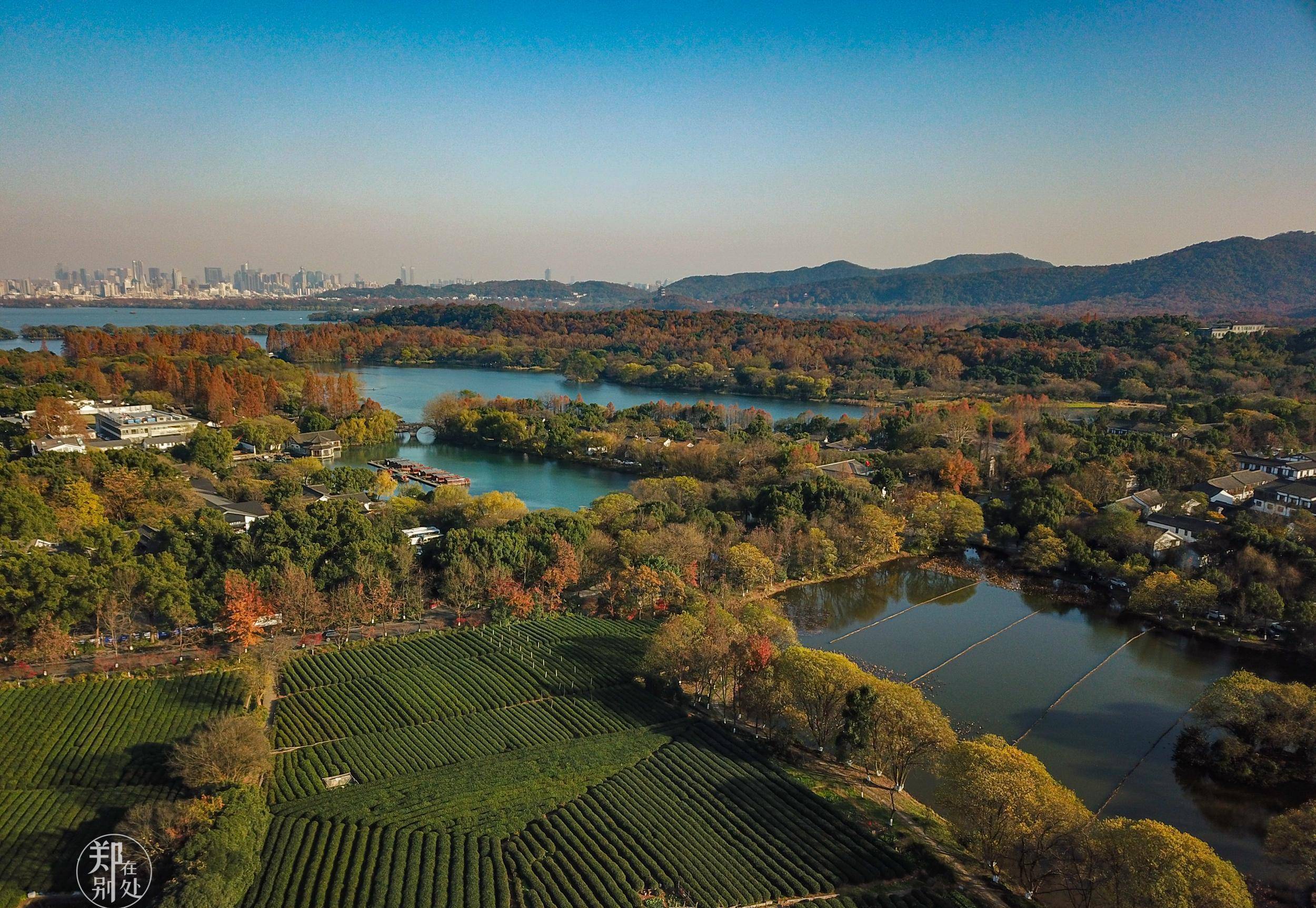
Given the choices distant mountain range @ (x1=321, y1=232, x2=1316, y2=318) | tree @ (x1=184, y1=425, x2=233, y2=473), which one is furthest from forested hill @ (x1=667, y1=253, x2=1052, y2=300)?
tree @ (x1=184, y1=425, x2=233, y2=473)

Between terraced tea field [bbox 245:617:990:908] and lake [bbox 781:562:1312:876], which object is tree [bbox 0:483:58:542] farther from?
lake [bbox 781:562:1312:876]

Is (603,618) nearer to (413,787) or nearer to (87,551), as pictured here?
(413,787)

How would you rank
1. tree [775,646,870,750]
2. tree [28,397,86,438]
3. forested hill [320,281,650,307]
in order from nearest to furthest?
tree [775,646,870,750], tree [28,397,86,438], forested hill [320,281,650,307]

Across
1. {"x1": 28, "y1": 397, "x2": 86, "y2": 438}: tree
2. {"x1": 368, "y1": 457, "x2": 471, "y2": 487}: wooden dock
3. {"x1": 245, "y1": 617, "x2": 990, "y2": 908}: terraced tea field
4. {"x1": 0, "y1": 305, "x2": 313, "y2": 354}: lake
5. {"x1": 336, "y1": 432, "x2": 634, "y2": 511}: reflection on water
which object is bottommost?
{"x1": 245, "y1": 617, "x2": 990, "y2": 908}: terraced tea field

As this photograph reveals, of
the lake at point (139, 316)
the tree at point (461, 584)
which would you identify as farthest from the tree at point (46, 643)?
the lake at point (139, 316)

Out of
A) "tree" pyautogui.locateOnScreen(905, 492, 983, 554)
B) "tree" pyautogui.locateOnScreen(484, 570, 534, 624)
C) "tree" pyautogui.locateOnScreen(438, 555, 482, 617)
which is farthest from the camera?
"tree" pyautogui.locateOnScreen(905, 492, 983, 554)

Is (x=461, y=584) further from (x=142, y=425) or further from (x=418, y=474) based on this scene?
(x=142, y=425)

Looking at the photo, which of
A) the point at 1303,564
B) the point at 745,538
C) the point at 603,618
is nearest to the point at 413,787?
the point at 603,618

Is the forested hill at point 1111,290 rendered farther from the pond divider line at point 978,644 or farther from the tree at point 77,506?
the tree at point 77,506
